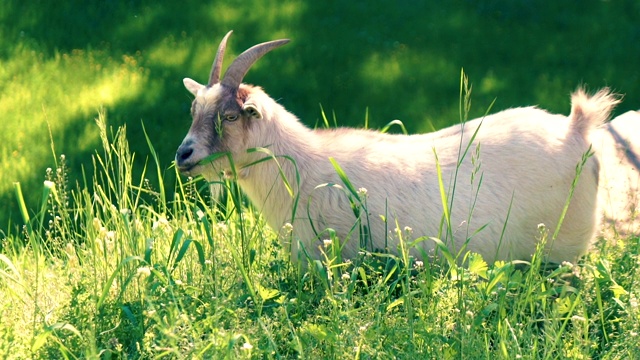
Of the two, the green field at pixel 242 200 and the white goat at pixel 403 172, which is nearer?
the green field at pixel 242 200

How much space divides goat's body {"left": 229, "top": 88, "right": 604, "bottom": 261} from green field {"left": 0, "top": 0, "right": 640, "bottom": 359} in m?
0.20

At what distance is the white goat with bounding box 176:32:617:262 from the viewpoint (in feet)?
15.8

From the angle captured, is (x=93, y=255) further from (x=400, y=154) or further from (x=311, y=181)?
(x=400, y=154)

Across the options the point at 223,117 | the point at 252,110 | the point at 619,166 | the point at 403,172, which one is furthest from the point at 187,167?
the point at 619,166

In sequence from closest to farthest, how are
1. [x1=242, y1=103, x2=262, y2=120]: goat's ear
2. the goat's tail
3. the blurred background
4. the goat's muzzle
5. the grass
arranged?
the grass → the goat's muzzle → [x1=242, y1=103, x2=262, y2=120]: goat's ear → the goat's tail → the blurred background

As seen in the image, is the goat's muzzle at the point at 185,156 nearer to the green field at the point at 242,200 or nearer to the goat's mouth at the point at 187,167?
the goat's mouth at the point at 187,167

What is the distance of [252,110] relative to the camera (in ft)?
15.8

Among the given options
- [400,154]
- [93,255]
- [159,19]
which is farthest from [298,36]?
[93,255]

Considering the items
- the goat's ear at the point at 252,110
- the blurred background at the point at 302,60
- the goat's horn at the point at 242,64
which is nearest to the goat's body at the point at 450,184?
the goat's ear at the point at 252,110

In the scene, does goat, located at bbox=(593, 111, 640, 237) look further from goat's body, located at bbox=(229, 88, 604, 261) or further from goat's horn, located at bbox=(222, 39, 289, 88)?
goat's horn, located at bbox=(222, 39, 289, 88)

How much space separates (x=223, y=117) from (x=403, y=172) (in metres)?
0.98

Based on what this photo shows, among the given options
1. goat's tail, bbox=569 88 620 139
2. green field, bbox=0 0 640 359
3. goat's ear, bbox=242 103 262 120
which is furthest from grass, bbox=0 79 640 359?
goat's tail, bbox=569 88 620 139

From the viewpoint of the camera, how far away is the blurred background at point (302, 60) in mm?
7520

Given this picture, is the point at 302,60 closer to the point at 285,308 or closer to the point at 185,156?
the point at 185,156
